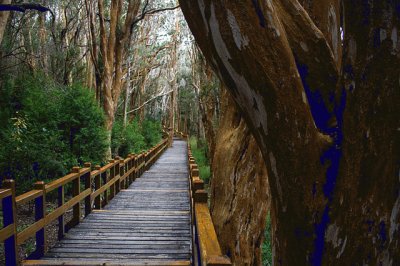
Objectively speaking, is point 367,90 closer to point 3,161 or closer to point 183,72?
point 3,161

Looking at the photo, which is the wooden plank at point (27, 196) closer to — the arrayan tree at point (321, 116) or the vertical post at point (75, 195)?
the vertical post at point (75, 195)

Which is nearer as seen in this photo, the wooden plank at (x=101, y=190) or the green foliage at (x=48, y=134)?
the wooden plank at (x=101, y=190)

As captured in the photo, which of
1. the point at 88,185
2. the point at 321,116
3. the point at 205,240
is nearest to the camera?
the point at 321,116

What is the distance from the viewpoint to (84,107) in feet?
44.0

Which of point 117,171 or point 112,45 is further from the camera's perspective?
point 112,45

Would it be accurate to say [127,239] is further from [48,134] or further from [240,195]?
[48,134]

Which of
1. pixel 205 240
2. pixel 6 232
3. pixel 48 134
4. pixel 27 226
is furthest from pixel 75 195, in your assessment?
pixel 48 134

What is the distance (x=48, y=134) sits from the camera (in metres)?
12.4

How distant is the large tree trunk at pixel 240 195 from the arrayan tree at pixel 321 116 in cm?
234

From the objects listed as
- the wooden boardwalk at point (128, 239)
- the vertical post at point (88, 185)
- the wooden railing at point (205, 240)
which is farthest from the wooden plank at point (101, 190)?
the wooden railing at point (205, 240)

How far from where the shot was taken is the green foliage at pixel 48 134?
11617mm

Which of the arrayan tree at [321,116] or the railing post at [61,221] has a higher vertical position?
the arrayan tree at [321,116]

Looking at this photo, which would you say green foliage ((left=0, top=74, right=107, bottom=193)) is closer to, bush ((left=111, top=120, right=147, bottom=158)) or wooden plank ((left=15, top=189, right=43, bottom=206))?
bush ((left=111, top=120, right=147, bottom=158))

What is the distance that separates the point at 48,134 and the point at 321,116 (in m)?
11.4
